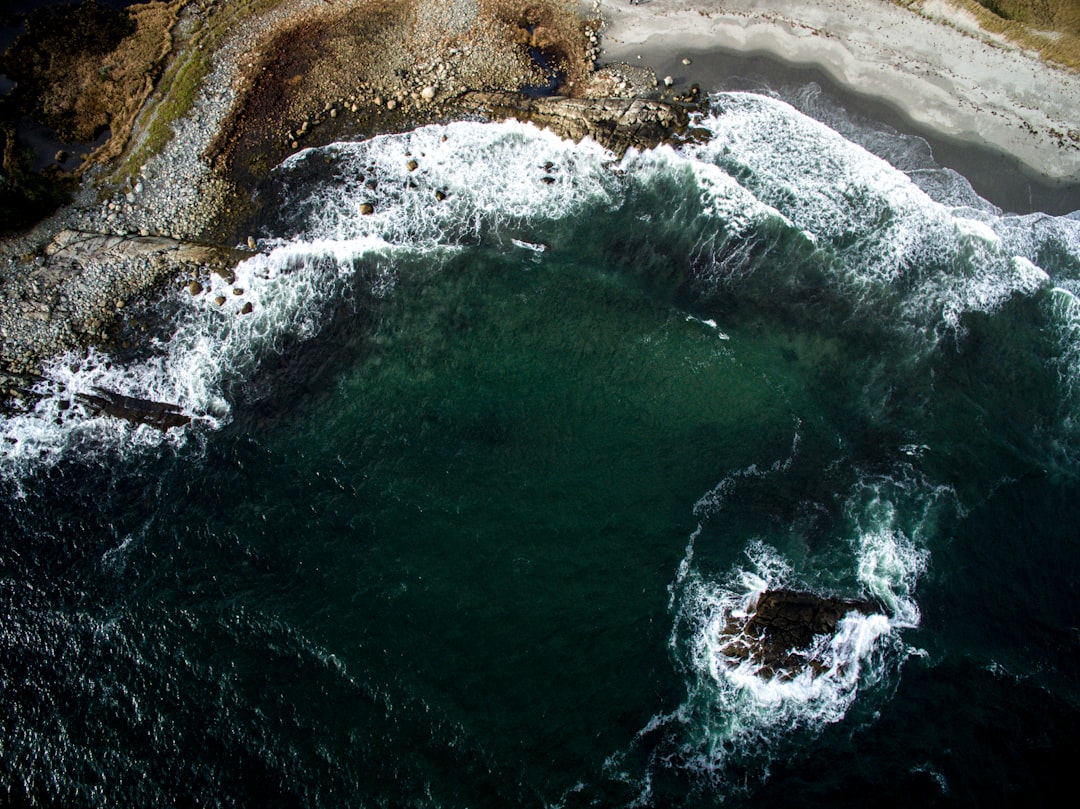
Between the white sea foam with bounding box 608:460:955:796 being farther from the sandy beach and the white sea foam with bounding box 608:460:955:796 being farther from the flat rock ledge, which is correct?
the flat rock ledge

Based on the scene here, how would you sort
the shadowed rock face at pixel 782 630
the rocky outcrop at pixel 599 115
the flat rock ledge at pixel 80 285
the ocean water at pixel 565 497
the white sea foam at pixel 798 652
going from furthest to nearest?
the rocky outcrop at pixel 599 115 → the flat rock ledge at pixel 80 285 → the shadowed rock face at pixel 782 630 → the white sea foam at pixel 798 652 → the ocean water at pixel 565 497

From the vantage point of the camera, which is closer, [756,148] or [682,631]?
[682,631]

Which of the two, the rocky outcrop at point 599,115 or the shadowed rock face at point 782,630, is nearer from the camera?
the shadowed rock face at point 782,630

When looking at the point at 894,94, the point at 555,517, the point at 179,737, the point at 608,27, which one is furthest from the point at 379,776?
the point at 894,94

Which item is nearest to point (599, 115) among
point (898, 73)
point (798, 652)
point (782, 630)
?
point (898, 73)

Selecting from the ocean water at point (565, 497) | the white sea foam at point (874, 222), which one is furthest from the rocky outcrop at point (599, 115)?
the white sea foam at point (874, 222)

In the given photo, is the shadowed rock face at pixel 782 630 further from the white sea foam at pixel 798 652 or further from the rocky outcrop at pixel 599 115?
the rocky outcrop at pixel 599 115

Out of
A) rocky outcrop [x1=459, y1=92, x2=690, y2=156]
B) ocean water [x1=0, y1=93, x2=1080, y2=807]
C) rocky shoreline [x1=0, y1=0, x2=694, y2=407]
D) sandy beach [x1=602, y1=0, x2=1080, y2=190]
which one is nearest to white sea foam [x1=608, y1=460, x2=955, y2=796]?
ocean water [x1=0, y1=93, x2=1080, y2=807]

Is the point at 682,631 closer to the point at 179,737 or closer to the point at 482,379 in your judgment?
the point at 482,379
